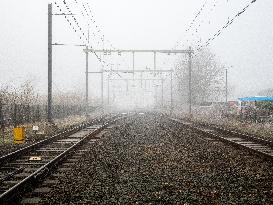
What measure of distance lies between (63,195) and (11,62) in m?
150

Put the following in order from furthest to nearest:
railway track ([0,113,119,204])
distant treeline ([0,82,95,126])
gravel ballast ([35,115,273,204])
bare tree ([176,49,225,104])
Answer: bare tree ([176,49,225,104]), distant treeline ([0,82,95,126]), railway track ([0,113,119,204]), gravel ballast ([35,115,273,204])

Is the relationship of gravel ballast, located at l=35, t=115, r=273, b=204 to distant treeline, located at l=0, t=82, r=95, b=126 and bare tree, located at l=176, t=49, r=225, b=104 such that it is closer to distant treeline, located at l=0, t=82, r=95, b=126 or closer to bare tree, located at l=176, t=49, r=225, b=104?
distant treeline, located at l=0, t=82, r=95, b=126

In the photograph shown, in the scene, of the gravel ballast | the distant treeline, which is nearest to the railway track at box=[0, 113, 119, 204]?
the gravel ballast

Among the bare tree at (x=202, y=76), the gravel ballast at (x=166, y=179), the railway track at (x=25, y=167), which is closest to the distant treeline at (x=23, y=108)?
the railway track at (x=25, y=167)

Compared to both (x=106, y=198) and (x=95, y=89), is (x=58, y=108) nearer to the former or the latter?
(x=106, y=198)

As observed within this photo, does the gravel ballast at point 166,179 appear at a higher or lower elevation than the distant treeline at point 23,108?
lower

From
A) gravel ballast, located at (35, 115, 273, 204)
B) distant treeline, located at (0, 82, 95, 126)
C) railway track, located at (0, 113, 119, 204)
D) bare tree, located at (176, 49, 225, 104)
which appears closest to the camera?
gravel ballast, located at (35, 115, 273, 204)

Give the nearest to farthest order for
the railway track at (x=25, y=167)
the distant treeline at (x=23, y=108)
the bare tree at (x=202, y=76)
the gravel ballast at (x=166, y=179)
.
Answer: the gravel ballast at (x=166, y=179), the railway track at (x=25, y=167), the distant treeline at (x=23, y=108), the bare tree at (x=202, y=76)

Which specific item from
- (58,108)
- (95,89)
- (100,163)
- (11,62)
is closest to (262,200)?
(100,163)

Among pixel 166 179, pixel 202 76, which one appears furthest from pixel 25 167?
pixel 202 76

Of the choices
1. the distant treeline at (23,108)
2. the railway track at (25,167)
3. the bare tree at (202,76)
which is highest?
the bare tree at (202,76)

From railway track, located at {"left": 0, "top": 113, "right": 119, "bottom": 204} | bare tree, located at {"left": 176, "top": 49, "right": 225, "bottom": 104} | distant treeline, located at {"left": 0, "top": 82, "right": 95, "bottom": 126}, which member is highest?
bare tree, located at {"left": 176, "top": 49, "right": 225, "bottom": 104}

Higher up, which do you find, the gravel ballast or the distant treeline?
the distant treeline

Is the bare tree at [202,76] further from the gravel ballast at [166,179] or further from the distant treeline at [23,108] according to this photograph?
the gravel ballast at [166,179]
